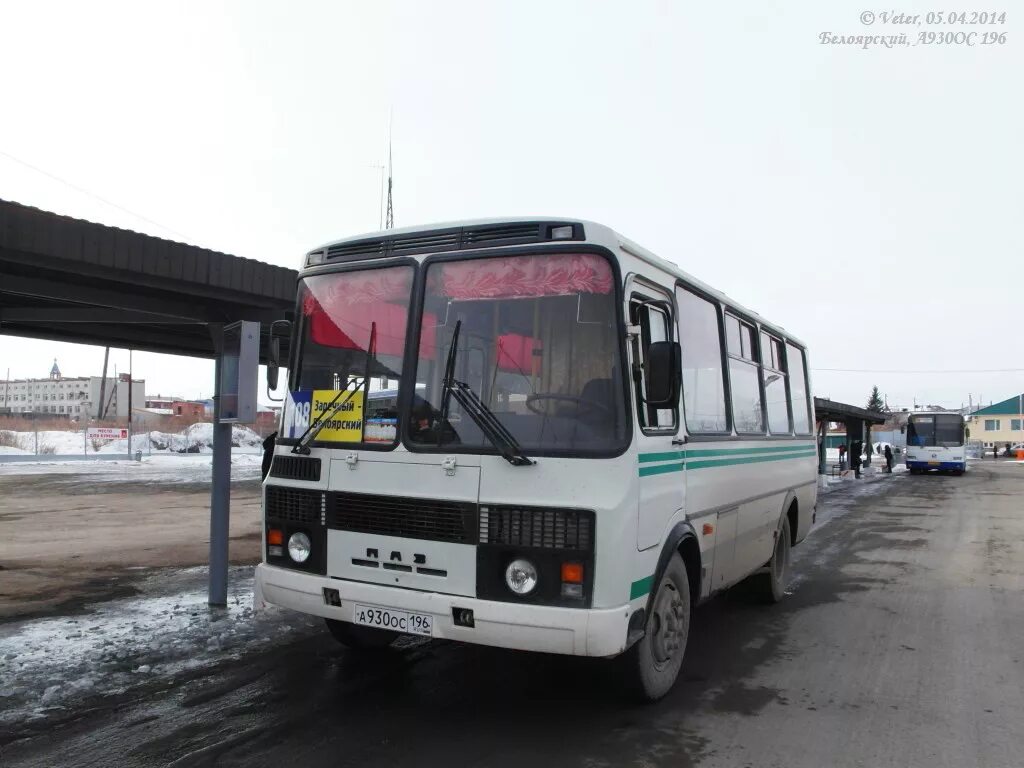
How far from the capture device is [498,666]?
230 inches

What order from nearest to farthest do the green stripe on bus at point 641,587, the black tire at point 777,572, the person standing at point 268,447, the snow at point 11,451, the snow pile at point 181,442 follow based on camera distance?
1. the green stripe on bus at point 641,587
2. the person standing at point 268,447
3. the black tire at point 777,572
4. the snow at point 11,451
5. the snow pile at point 181,442

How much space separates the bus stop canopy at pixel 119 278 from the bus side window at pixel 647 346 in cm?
272

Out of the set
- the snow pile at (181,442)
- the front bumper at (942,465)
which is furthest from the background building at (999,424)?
the snow pile at (181,442)

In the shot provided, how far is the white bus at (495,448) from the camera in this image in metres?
4.25

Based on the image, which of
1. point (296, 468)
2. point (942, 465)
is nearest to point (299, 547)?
point (296, 468)

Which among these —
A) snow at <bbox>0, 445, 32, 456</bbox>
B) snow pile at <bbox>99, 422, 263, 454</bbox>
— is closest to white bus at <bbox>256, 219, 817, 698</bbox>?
snow at <bbox>0, 445, 32, 456</bbox>

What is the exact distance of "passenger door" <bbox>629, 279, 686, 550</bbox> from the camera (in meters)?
4.46

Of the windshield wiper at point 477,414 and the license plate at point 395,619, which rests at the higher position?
the windshield wiper at point 477,414

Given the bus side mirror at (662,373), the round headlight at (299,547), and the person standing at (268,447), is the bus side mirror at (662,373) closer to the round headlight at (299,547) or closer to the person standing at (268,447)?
the round headlight at (299,547)

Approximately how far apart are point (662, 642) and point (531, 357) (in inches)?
82.6

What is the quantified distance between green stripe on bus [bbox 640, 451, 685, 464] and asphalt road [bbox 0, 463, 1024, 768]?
55.2 inches

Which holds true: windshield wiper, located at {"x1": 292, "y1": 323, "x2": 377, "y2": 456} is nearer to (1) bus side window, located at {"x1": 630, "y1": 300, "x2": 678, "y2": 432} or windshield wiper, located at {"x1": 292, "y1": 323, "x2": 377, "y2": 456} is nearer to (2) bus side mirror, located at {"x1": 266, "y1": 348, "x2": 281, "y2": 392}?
(2) bus side mirror, located at {"x1": 266, "y1": 348, "x2": 281, "y2": 392}

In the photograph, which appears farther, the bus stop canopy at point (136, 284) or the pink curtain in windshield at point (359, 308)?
the bus stop canopy at point (136, 284)

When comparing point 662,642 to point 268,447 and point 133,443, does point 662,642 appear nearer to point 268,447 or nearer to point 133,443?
point 268,447
